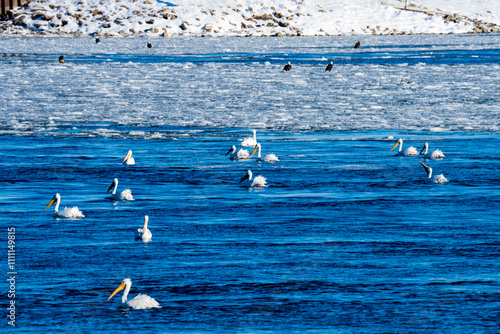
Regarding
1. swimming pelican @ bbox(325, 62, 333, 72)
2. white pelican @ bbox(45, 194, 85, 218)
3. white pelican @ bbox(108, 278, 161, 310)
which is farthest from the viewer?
swimming pelican @ bbox(325, 62, 333, 72)

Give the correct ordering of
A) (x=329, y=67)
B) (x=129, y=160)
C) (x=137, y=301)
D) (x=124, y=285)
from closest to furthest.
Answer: (x=137, y=301), (x=124, y=285), (x=129, y=160), (x=329, y=67)

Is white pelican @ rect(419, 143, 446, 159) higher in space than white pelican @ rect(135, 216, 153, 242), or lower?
higher

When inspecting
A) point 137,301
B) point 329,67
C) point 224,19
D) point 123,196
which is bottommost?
point 123,196

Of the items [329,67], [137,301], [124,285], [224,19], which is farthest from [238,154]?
[224,19]

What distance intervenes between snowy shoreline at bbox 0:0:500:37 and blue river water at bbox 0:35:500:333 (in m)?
70.7

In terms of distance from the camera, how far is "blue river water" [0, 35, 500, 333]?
851 cm

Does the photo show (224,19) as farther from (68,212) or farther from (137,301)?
(137,301)

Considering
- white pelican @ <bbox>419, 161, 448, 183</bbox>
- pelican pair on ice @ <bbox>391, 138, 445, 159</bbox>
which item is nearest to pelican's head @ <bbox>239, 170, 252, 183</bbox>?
white pelican @ <bbox>419, 161, 448, 183</bbox>

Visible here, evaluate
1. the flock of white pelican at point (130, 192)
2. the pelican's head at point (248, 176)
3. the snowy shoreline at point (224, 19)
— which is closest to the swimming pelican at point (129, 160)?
the flock of white pelican at point (130, 192)

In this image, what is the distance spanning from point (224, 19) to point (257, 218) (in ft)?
290

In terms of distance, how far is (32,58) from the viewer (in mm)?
52562

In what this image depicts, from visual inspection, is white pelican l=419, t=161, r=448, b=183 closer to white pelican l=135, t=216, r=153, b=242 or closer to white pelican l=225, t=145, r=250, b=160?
white pelican l=225, t=145, r=250, b=160

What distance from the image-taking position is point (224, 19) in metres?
99.2

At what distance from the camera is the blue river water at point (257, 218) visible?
851 cm
